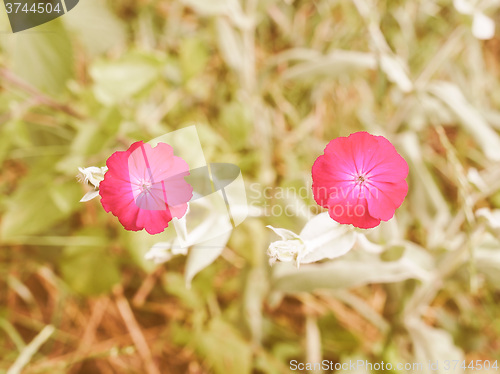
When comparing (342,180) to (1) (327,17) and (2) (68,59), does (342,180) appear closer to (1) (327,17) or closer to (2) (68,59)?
(2) (68,59)

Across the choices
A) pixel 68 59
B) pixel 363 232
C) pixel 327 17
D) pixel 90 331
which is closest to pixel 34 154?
pixel 68 59

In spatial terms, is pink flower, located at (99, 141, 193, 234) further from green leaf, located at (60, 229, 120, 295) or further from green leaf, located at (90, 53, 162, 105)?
green leaf, located at (60, 229, 120, 295)

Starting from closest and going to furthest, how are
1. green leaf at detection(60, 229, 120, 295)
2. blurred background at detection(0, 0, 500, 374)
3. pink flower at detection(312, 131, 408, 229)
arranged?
pink flower at detection(312, 131, 408, 229) < blurred background at detection(0, 0, 500, 374) < green leaf at detection(60, 229, 120, 295)

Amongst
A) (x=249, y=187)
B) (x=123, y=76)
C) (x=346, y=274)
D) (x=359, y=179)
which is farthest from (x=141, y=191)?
(x=123, y=76)

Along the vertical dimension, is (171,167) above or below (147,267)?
above

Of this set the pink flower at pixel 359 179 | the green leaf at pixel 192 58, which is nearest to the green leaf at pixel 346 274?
the pink flower at pixel 359 179

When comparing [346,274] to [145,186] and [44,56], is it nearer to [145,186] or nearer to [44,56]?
[145,186]

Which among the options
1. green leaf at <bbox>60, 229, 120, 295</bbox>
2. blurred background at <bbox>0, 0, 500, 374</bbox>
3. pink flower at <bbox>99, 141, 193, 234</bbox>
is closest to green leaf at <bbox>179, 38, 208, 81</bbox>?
blurred background at <bbox>0, 0, 500, 374</bbox>
